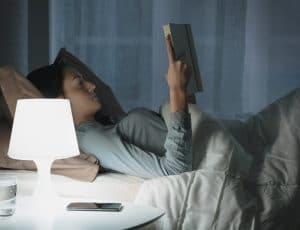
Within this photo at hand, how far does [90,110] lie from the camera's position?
2074mm

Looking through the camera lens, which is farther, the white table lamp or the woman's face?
the woman's face

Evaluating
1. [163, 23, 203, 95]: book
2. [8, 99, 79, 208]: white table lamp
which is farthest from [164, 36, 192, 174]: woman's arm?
[8, 99, 79, 208]: white table lamp

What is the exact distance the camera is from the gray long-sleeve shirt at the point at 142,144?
177 centimetres

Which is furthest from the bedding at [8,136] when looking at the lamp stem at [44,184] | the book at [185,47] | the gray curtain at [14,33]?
the gray curtain at [14,33]

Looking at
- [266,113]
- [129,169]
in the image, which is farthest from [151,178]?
[266,113]

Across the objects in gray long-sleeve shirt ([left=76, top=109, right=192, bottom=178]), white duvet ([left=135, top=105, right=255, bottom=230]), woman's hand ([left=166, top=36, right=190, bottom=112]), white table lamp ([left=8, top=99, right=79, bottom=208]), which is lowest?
white duvet ([left=135, top=105, right=255, bottom=230])

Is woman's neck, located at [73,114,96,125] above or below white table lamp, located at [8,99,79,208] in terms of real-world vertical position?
below

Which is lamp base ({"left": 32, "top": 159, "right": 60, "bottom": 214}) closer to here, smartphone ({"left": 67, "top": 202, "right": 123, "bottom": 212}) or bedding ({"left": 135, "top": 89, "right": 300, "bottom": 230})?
smartphone ({"left": 67, "top": 202, "right": 123, "bottom": 212})

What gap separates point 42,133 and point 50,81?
1.85 ft

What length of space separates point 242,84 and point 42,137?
116 centimetres

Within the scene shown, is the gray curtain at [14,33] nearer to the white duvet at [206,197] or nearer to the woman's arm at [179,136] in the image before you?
the woman's arm at [179,136]

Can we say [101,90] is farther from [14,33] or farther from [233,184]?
[233,184]

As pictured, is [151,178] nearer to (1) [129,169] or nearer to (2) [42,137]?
(1) [129,169]

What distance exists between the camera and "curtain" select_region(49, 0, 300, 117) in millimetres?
2453
